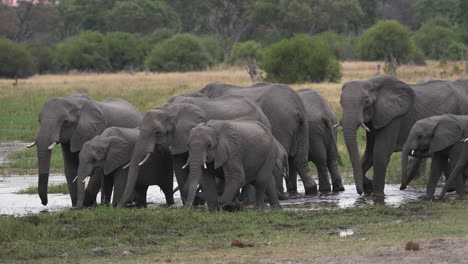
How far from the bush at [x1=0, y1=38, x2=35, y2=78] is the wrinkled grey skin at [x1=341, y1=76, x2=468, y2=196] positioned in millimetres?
44894

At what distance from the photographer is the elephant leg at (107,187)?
14.5 m

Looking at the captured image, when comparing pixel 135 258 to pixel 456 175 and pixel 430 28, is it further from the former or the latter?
A: pixel 430 28

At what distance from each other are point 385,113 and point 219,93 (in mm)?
3194

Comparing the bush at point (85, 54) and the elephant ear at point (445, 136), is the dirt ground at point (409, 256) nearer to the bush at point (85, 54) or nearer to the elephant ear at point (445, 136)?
the elephant ear at point (445, 136)

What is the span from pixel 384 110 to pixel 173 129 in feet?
11.0

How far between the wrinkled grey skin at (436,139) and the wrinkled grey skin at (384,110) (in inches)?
20.0

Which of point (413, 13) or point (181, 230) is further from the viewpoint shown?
point (413, 13)

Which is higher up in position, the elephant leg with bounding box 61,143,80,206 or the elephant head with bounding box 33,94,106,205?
the elephant head with bounding box 33,94,106,205

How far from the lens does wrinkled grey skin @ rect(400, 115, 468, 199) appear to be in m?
14.4

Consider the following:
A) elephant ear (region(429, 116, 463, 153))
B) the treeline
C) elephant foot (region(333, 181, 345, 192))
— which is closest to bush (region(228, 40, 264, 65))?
the treeline

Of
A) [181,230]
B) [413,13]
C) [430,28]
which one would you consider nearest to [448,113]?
[181,230]

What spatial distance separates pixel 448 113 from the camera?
1599 cm

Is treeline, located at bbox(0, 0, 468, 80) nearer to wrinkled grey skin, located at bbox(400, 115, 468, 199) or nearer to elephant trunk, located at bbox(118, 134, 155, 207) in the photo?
wrinkled grey skin, located at bbox(400, 115, 468, 199)

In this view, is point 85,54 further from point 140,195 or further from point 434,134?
point 434,134
